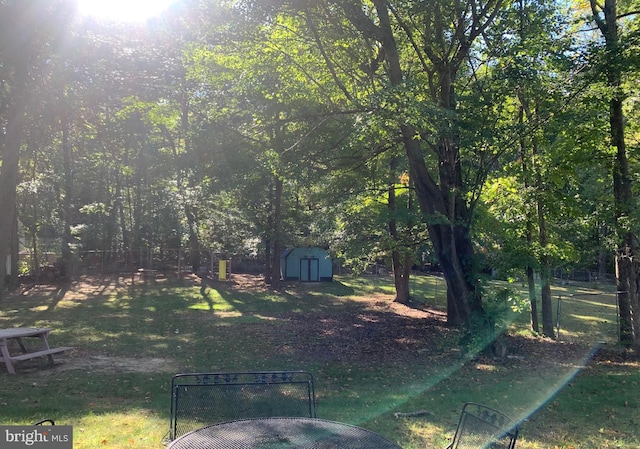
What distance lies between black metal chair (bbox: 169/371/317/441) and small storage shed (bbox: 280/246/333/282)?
22430 millimetres

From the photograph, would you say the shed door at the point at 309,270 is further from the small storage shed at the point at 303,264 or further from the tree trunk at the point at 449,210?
the tree trunk at the point at 449,210

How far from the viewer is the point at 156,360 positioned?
347 inches

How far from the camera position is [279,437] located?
3.29 m

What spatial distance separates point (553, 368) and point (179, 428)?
698 cm

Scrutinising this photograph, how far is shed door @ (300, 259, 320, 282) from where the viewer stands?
27.1 meters

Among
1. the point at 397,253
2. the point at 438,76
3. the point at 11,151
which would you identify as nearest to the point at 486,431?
the point at 438,76

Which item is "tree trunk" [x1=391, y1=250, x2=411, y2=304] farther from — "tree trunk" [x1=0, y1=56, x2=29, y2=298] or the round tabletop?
the round tabletop

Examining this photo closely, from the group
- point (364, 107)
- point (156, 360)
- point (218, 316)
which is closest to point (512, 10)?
point (364, 107)

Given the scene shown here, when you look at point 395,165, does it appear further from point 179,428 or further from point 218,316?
point 179,428

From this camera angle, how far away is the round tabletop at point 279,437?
10.2 ft

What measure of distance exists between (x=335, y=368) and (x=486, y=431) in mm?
5541

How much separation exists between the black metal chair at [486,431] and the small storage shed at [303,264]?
2365cm

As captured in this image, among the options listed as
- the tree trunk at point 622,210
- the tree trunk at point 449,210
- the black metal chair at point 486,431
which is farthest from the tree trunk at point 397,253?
the black metal chair at point 486,431

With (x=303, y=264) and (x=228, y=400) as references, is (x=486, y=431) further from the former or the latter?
(x=303, y=264)
